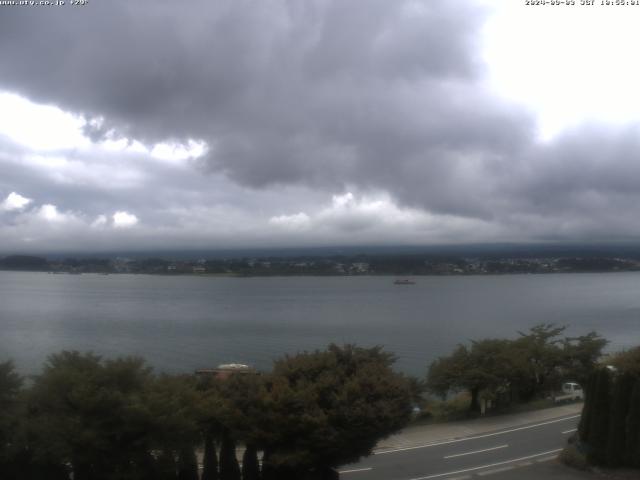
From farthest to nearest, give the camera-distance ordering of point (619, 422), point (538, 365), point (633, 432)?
point (538, 365) → point (619, 422) → point (633, 432)

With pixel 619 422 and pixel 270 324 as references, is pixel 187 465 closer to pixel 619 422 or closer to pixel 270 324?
pixel 619 422

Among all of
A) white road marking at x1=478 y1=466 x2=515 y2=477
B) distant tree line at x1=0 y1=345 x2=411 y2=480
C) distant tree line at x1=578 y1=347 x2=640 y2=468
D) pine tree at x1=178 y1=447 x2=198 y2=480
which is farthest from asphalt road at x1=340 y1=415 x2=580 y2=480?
pine tree at x1=178 y1=447 x2=198 y2=480

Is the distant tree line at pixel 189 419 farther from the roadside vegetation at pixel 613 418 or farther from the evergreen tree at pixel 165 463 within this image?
the roadside vegetation at pixel 613 418

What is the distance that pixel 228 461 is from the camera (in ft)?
54.2

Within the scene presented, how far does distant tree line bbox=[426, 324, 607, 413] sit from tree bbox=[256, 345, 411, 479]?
15514 millimetres

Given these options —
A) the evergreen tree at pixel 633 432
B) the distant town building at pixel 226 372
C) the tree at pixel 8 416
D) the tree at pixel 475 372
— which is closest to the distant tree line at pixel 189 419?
the tree at pixel 8 416

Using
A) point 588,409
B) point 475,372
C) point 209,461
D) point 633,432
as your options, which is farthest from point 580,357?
point 209,461

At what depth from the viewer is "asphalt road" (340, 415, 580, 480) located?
770 inches

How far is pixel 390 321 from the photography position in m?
83.6

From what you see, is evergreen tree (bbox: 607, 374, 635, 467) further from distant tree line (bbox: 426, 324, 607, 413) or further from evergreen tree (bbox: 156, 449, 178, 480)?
distant tree line (bbox: 426, 324, 607, 413)

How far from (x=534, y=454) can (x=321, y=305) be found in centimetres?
8803

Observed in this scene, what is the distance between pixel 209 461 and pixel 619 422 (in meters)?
10.2

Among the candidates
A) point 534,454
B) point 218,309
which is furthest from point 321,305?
point 534,454

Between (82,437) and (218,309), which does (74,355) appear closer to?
(82,437)
